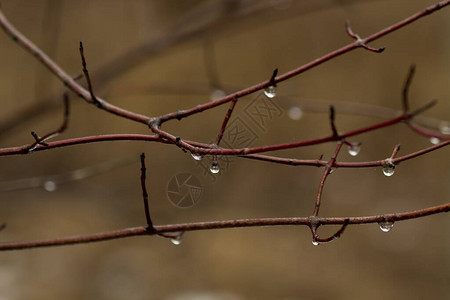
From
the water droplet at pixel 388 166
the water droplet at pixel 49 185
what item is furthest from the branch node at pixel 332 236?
the water droplet at pixel 49 185

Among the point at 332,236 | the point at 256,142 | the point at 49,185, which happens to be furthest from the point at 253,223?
the point at 256,142

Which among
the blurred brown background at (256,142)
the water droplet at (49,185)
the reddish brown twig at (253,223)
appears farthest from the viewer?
the blurred brown background at (256,142)

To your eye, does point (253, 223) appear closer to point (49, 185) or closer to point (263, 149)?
point (263, 149)

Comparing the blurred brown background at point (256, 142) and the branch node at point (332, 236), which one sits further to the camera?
the blurred brown background at point (256, 142)

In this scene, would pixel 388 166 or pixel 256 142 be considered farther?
pixel 256 142

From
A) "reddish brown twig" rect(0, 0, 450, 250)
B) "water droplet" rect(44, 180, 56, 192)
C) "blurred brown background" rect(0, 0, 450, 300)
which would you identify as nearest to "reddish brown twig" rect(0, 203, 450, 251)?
"reddish brown twig" rect(0, 0, 450, 250)

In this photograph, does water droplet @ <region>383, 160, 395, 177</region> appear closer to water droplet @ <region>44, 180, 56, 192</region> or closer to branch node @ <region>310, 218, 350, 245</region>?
branch node @ <region>310, 218, 350, 245</region>

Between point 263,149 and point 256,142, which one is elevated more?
point 256,142

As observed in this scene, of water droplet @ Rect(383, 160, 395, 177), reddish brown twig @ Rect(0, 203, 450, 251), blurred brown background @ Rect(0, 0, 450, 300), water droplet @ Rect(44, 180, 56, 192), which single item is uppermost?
blurred brown background @ Rect(0, 0, 450, 300)

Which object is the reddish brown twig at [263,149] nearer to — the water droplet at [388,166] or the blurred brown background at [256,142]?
the water droplet at [388,166]

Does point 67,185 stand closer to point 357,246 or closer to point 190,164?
point 190,164

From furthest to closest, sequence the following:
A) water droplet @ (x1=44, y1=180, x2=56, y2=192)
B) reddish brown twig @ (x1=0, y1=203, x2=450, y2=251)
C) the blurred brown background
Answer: the blurred brown background < water droplet @ (x1=44, y1=180, x2=56, y2=192) < reddish brown twig @ (x1=0, y1=203, x2=450, y2=251)
